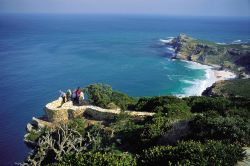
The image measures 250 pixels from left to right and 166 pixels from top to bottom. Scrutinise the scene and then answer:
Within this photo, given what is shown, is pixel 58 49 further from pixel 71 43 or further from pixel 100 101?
pixel 100 101

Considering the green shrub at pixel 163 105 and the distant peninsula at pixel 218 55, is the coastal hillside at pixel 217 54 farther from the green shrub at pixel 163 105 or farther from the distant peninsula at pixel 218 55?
the green shrub at pixel 163 105

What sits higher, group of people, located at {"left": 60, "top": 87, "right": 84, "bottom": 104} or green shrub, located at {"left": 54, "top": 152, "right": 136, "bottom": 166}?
green shrub, located at {"left": 54, "top": 152, "right": 136, "bottom": 166}

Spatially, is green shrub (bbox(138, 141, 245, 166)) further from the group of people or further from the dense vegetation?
the group of people

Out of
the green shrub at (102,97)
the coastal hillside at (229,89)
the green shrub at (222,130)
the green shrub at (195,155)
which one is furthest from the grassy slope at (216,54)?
the green shrub at (195,155)

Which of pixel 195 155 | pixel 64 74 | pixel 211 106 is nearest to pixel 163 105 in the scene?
pixel 211 106

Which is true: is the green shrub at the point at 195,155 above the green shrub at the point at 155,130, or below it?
above

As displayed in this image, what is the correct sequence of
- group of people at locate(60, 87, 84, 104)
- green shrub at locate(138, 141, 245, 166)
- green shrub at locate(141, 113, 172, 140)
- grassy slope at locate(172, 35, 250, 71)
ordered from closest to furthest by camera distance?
green shrub at locate(138, 141, 245, 166) < green shrub at locate(141, 113, 172, 140) < group of people at locate(60, 87, 84, 104) < grassy slope at locate(172, 35, 250, 71)

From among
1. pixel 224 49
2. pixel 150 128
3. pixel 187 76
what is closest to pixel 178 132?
pixel 150 128

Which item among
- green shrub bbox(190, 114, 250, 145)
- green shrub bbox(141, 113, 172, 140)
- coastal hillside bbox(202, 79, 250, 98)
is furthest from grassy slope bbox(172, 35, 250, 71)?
green shrub bbox(190, 114, 250, 145)
